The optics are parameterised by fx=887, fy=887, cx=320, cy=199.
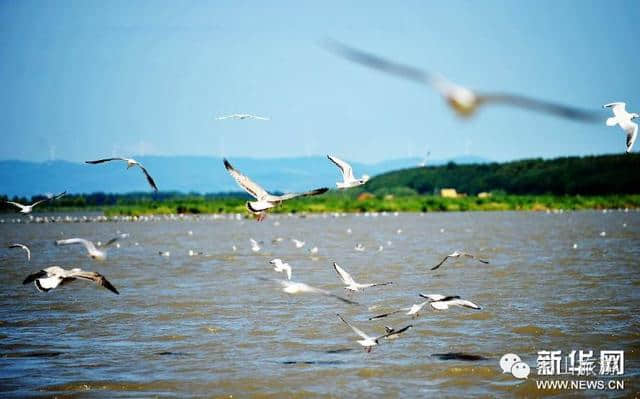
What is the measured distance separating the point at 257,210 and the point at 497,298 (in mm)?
7327

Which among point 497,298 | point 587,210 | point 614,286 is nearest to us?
point 497,298

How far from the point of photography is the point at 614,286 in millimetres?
18719

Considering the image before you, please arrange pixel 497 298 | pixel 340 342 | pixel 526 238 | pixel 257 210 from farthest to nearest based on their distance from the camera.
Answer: pixel 526 238 < pixel 497 298 < pixel 340 342 < pixel 257 210

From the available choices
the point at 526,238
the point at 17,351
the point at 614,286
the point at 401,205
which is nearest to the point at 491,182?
the point at 401,205

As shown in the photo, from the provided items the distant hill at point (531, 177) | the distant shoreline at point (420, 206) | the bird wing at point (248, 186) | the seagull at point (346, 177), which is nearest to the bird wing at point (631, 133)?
the seagull at point (346, 177)

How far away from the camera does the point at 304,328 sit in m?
14.3

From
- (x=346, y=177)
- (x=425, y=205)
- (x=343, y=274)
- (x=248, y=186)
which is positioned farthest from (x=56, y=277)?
(x=425, y=205)

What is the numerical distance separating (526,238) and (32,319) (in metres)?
24.3

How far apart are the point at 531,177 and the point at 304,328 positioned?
107306 mm

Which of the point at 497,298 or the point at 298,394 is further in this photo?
the point at 497,298

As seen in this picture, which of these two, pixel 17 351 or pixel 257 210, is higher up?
pixel 257 210

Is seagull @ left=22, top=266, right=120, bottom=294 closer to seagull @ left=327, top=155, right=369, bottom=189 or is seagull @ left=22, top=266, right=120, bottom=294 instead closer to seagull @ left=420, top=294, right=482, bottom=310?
seagull @ left=327, top=155, right=369, bottom=189

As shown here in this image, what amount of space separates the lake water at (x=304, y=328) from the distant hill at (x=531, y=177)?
260 feet

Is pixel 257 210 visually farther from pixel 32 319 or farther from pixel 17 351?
pixel 32 319
